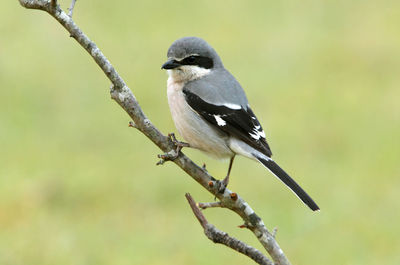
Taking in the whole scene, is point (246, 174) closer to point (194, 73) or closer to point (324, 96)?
point (324, 96)

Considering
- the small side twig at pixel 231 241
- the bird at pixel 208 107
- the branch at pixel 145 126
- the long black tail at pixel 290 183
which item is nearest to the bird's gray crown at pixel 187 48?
the bird at pixel 208 107

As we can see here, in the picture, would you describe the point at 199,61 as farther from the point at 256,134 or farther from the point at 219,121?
the point at 256,134

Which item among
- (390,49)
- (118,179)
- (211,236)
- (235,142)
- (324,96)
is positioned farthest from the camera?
(390,49)

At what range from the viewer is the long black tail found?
4137mm

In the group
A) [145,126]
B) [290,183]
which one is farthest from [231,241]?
[290,183]

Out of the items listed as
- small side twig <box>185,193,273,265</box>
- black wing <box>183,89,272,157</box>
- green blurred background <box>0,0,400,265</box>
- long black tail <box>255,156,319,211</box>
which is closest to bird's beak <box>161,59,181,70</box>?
black wing <box>183,89,272,157</box>

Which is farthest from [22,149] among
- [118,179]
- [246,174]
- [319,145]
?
[319,145]

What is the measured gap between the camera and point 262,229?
11.6 ft

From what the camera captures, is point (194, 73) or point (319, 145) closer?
point (194, 73)

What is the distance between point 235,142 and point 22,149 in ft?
16.2

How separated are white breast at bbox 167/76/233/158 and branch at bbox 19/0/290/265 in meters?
1.07

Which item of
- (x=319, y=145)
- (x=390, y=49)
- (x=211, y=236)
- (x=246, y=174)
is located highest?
(x=390, y=49)

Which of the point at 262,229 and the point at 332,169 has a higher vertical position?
the point at 332,169

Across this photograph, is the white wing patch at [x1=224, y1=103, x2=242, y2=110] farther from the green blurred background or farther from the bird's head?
the green blurred background
